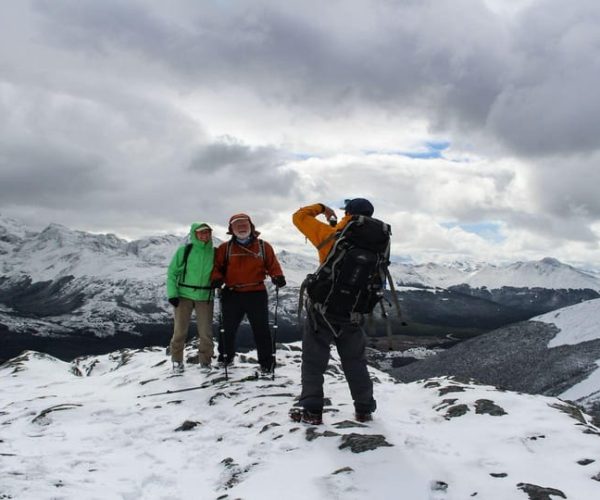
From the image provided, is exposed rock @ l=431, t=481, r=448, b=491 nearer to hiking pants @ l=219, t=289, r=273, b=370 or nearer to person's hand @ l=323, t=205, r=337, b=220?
person's hand @ l=323, t=205, r=337, b=220

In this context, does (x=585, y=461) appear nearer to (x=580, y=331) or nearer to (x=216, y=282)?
(x=216, y=282)

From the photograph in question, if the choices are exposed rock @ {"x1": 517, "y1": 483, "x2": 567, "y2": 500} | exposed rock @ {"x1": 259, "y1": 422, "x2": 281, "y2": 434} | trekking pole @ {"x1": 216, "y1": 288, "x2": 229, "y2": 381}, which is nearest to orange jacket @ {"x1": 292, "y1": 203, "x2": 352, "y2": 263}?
exposed rock @ {"x1": 259, "y1": 422, "x2": 281, "y2": 434}

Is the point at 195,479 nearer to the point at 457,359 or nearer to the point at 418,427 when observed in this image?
the point at 418,427

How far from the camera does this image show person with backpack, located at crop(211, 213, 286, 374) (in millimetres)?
12875

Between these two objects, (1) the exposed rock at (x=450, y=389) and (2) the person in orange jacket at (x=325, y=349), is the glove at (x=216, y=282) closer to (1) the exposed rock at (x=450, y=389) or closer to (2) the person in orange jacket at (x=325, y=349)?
(2) the person in orange jacket at (x=325, y=349)

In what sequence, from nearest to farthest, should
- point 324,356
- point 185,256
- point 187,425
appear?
point 324,356 → point 187,425 → point 185,256

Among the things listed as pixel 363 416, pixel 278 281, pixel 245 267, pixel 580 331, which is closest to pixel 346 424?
pixel 363 416

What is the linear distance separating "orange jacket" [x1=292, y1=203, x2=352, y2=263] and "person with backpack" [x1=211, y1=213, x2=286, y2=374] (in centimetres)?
359

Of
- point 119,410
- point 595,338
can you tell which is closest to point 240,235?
point 119,410

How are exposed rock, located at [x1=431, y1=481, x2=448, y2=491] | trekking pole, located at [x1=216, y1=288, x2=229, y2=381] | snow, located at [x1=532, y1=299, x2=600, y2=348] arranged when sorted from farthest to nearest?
snow, located at [x1=532, y1=299, x2=600, y2=348] < trekking pole, located at [x1=216, y1=288, x2=229, y2=381] < exposed rock, located at [x1=431, y1=481, x2=448, y2=491]

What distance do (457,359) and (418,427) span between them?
203 ft

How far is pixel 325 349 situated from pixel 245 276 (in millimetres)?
4394

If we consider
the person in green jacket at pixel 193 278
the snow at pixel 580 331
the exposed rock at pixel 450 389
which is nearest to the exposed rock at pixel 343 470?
the exposed rock at pixel 450 389

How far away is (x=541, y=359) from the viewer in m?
52.9
